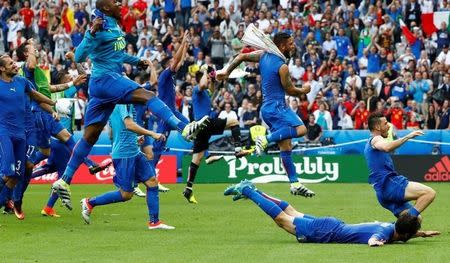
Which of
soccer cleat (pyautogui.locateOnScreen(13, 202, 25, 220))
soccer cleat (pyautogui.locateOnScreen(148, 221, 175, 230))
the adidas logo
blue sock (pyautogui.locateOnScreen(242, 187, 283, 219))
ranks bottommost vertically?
the adidas logo

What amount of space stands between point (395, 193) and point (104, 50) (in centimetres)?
466

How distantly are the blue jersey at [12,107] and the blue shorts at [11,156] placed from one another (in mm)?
94

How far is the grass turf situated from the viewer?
13195mm

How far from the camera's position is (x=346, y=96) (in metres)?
32.8

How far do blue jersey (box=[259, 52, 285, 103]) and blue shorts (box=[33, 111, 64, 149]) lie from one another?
3.79 meters

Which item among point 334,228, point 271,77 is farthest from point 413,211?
point 271,77

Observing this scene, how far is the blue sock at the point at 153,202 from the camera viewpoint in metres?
16.3

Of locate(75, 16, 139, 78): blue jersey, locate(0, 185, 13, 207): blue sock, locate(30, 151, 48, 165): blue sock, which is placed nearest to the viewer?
locate(75, 16, 139, 78): blue jersey

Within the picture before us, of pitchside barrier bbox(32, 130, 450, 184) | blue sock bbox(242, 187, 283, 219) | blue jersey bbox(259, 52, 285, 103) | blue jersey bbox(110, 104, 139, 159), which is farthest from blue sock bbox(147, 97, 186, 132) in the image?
pitchside barrier bbox(32, 130, 450, 184)

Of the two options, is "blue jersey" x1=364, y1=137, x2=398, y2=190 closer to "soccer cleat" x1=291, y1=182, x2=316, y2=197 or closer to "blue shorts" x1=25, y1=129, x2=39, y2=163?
"soccer cleat" x1=291, y1=182, x2=316, y2=197

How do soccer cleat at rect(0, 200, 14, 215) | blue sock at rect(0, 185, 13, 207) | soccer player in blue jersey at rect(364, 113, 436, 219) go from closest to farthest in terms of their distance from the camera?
1. soccer player in blue jersey at rect(364, 113, 436, 219)
2. blue sock at rect(0, 185, 13, 207)
3. soccer cleat at rect(0, 200, 14, 215)

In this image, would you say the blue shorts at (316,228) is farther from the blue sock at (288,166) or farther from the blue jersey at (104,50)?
the blue sock at (288,166)

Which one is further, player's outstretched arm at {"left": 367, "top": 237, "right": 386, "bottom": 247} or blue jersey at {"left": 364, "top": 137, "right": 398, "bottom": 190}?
blue jersey at {"left": 364, "top": 137, "right": 398, "bottom": 190}

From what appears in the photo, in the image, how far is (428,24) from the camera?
1404 inches
